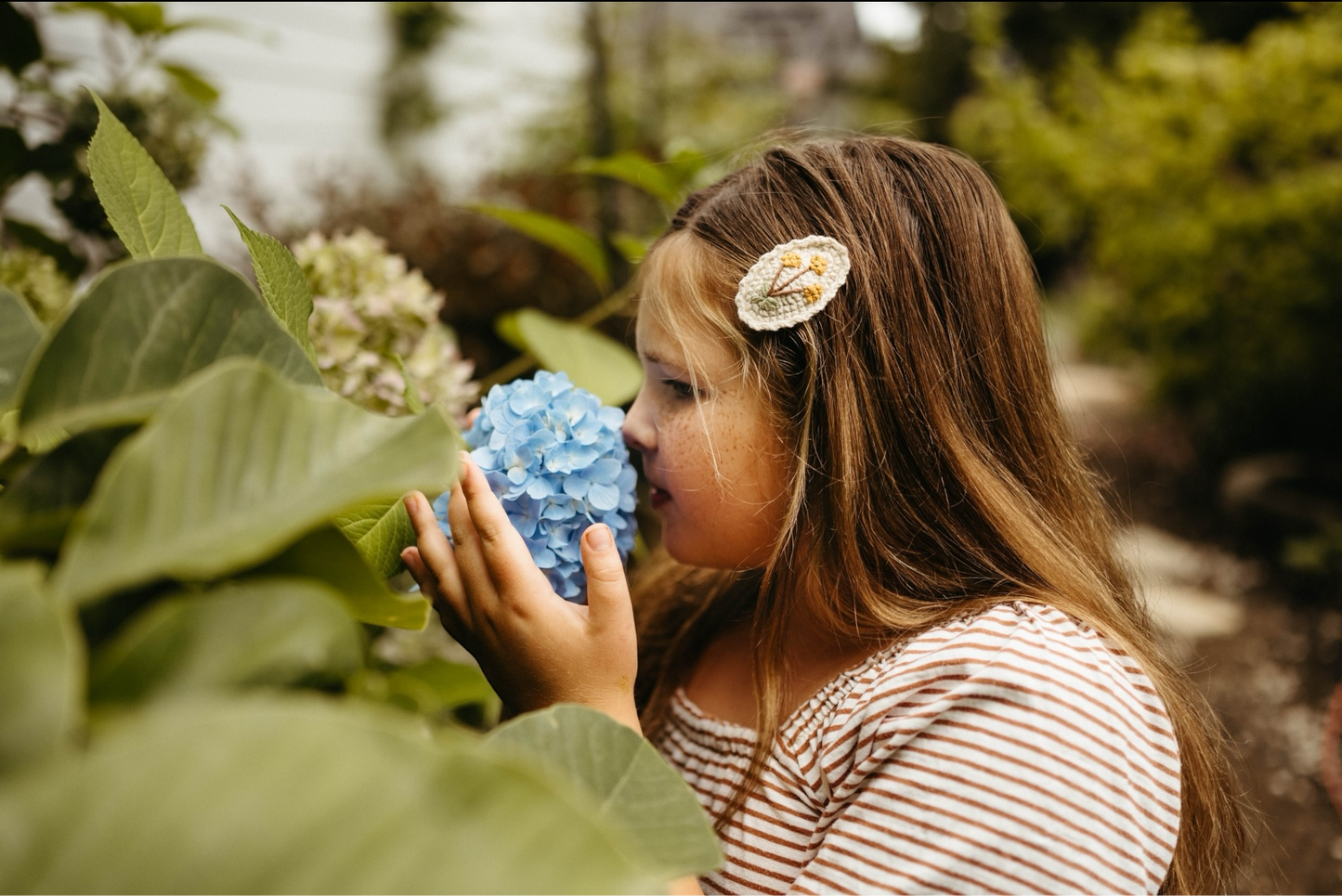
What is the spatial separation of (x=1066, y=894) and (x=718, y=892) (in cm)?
39

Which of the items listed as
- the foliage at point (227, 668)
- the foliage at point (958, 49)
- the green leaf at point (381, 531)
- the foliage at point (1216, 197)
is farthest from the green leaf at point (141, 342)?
the foliage at point (958, 49)

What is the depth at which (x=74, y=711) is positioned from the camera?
26 centimetres

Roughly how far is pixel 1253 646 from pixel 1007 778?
3525mm

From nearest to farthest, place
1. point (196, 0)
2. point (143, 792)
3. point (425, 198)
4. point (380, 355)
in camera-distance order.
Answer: point (143, 792), point (380, 355), point (196, 0), point (425, 198)

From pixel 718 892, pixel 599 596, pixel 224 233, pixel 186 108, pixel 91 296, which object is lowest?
pixel 718 892

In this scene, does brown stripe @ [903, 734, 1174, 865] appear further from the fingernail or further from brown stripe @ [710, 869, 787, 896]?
the fingernail

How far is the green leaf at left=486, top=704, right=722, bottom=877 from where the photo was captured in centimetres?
38

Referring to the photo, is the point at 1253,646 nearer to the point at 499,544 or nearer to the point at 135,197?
the point at 499,544

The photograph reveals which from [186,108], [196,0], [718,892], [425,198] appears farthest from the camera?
[425,198]

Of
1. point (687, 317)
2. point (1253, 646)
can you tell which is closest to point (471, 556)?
point (687, 317)

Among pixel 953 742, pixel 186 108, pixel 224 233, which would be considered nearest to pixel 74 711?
pixel 953 742

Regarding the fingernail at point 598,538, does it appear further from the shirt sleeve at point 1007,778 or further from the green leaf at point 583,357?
the green leaf at point 583,357

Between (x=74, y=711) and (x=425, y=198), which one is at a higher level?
(x=74, y=711)

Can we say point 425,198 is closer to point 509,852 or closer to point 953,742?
point 953,742
